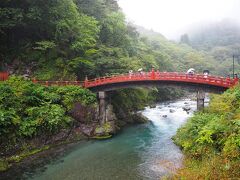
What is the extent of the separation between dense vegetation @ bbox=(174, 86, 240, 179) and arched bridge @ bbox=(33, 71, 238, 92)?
4.18 metres

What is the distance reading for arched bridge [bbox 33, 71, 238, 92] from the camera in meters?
30.0

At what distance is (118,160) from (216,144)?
33.8 feet

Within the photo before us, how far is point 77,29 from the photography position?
39844 mm

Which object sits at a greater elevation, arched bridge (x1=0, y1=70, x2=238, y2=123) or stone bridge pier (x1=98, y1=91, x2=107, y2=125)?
arched bridge (x1=0, y1=70, x2=238, y2=123)

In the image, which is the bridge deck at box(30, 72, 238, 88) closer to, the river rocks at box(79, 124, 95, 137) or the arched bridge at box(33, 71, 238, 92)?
the arched bridge at box(33, 71, 238, 92)

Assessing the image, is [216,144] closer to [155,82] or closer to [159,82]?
[159,82]

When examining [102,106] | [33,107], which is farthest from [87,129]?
[33,107]

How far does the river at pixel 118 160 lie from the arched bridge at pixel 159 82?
6.81m

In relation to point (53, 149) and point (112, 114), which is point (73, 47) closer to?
point (112, 114)

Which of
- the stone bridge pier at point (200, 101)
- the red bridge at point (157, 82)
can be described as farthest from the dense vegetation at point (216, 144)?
the red bridge at point (157, 82)

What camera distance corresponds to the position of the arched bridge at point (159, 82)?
2998 cm

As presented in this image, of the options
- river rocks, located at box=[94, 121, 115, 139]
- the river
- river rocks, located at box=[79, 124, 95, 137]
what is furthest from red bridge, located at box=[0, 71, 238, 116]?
the river

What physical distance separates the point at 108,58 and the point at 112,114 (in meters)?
8.28

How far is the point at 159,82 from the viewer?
34844 mm
